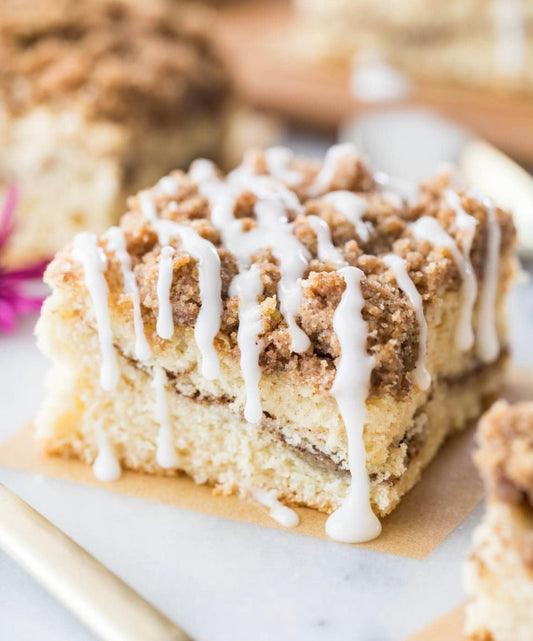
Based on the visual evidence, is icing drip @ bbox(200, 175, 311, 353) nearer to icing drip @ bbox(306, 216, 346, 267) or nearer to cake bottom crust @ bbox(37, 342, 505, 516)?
icing drip @ bbox(306, 216, 346, 267)

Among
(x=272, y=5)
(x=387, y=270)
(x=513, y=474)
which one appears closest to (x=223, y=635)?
(x=513, y=474)

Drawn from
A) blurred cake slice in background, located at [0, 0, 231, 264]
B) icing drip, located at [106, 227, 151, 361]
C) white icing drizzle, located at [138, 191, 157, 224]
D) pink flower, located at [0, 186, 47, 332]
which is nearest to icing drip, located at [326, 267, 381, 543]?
icing drip, located at [106, 227, 151, 361]

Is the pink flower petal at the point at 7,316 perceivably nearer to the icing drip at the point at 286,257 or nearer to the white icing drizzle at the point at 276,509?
the icing drip at the point at 286,257

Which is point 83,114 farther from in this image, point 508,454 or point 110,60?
point 508,454

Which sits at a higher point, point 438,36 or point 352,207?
point 352,207

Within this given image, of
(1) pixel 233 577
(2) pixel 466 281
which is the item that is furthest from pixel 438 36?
(1) pixel 233 577

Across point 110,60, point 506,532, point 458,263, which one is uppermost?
point 110,60
